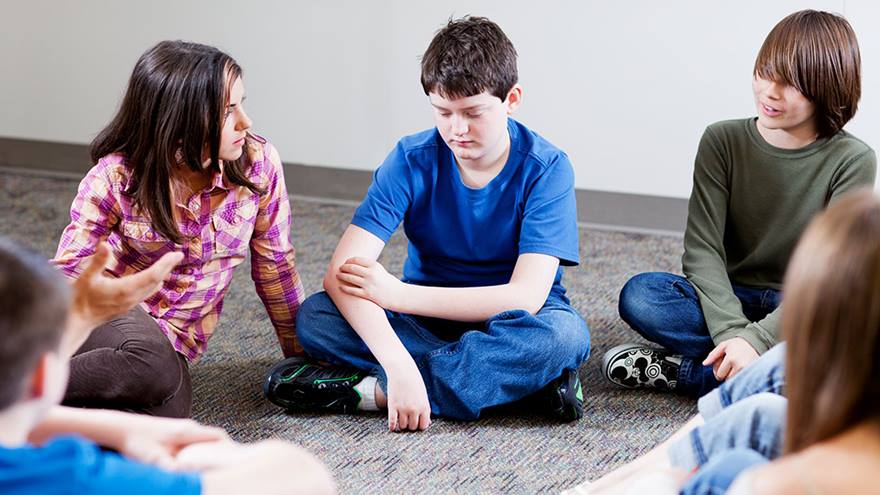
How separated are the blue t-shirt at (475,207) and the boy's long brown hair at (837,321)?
0.85m

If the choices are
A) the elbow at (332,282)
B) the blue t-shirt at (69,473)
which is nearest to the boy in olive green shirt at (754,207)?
the elbow at (332,282)

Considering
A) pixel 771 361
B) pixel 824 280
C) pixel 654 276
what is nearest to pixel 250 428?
pixel 654 276

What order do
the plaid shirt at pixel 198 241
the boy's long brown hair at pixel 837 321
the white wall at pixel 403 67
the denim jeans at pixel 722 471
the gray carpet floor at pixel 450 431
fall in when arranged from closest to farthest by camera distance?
the boy's long brown hair at pixel 837 321 → the denim jeans at pixel 722 471 → the gray carpet floor at pixel 450 431 → the plaid shirt at pixel 198 241 → the white wall at pixel 403 67

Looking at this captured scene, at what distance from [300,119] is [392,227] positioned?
1210 mm

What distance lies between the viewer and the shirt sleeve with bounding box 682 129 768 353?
1.71 metres

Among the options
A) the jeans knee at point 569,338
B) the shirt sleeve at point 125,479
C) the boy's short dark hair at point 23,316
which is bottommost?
the jeans knee at point 569,338

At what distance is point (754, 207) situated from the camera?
1.76 m

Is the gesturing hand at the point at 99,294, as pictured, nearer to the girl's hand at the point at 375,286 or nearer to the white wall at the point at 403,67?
the girl's hand at the point at 375,286

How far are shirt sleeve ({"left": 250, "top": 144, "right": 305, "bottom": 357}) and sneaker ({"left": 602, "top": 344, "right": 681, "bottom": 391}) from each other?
1.68ft

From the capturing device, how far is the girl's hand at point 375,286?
1.63 meters

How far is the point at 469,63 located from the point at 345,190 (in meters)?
1.30

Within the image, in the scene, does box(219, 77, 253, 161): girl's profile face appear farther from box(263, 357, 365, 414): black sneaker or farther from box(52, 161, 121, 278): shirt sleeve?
box(263, 357, 365, 414): black sneaker

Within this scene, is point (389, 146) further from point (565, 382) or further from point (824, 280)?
point (824, 280)

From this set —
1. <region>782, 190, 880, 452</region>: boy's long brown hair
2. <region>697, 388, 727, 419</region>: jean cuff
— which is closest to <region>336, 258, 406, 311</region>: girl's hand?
<region>697, 388, 727, 419</region>: jean cuff
